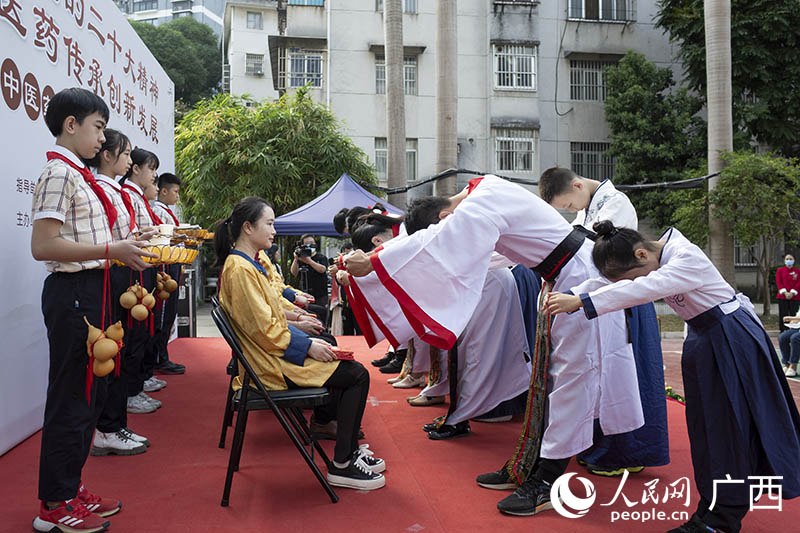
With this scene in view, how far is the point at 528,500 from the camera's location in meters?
2.44

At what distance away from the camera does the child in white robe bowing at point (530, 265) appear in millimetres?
2473

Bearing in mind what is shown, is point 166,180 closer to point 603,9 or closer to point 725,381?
point 725,381

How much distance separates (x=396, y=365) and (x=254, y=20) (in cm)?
1686

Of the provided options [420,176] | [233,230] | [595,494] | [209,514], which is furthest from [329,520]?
[420,176]

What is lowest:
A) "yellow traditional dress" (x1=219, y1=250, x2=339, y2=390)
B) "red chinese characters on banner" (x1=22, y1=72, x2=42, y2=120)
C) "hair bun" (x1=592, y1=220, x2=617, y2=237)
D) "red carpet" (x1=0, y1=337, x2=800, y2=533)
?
"red carpet" (x1=0, y1=337, x2=800, y2=533)

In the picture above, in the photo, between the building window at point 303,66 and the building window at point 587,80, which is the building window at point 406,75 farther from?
the building window at point 587,80

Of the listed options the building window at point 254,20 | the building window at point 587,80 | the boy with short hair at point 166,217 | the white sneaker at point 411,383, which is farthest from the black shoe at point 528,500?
the building window at point 254,20

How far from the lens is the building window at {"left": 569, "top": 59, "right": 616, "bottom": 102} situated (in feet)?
54.0

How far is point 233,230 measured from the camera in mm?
2945

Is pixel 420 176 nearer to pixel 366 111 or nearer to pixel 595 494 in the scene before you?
pixel 366 111

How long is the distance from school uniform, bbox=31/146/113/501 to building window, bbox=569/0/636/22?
16.7 meters

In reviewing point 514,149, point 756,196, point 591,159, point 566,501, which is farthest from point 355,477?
point 591,159

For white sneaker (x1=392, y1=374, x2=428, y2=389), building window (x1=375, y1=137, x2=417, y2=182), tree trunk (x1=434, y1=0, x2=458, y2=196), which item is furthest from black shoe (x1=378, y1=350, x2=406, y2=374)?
building window (x1=375, y1=137, x2=417, y2=182)

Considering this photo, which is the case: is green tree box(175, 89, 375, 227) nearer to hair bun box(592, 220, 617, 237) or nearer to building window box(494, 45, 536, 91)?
building window box(494, 45, 536, 91)
